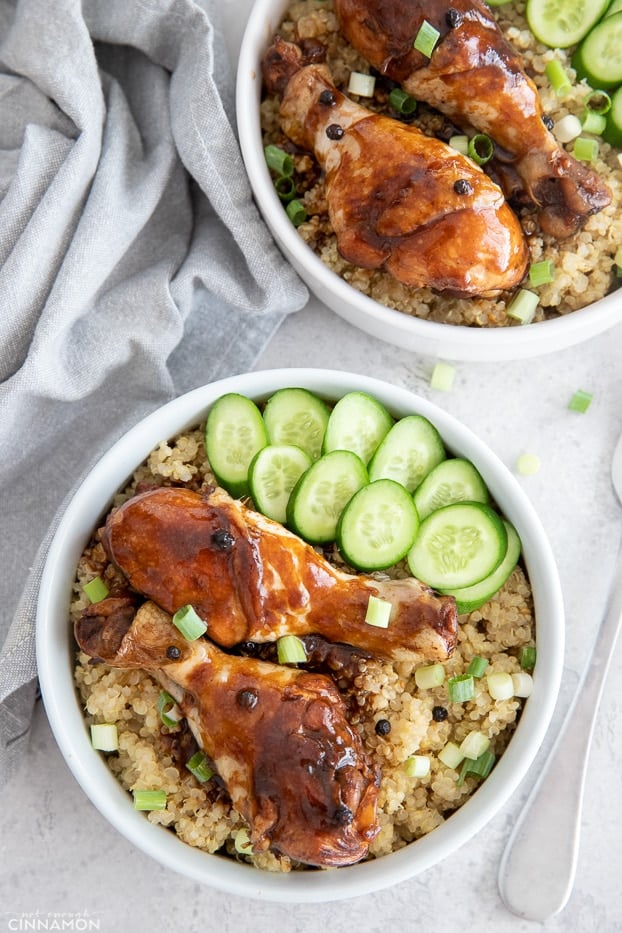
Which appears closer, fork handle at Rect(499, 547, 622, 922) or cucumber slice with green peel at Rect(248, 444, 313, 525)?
cucumber slice with green peel at Rect(248, 444, 313, 525)

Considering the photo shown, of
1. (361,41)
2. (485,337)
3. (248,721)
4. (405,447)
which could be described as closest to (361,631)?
Result: (248,721)

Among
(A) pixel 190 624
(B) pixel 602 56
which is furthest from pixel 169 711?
(B) pixel 602 56

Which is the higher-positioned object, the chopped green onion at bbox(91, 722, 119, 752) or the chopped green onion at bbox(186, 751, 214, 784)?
the chopped green onion at bbox(186, 751, 214, 784)

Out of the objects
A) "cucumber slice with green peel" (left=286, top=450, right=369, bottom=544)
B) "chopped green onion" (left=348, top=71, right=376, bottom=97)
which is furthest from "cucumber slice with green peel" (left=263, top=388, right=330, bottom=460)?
"chopped green onion" (left=348, top=71, right=376, bottom=97)

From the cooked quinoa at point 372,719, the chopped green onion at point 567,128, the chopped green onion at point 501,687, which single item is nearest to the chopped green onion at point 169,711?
the cooked quinoa at point 372,719

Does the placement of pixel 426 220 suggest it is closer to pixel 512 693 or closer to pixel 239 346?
pixel 239 346

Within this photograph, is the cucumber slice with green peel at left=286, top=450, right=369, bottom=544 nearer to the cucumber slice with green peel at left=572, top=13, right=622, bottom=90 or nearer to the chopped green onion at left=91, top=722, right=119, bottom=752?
the chopped green onion at left=91, top=722, right=119, bottom=752
